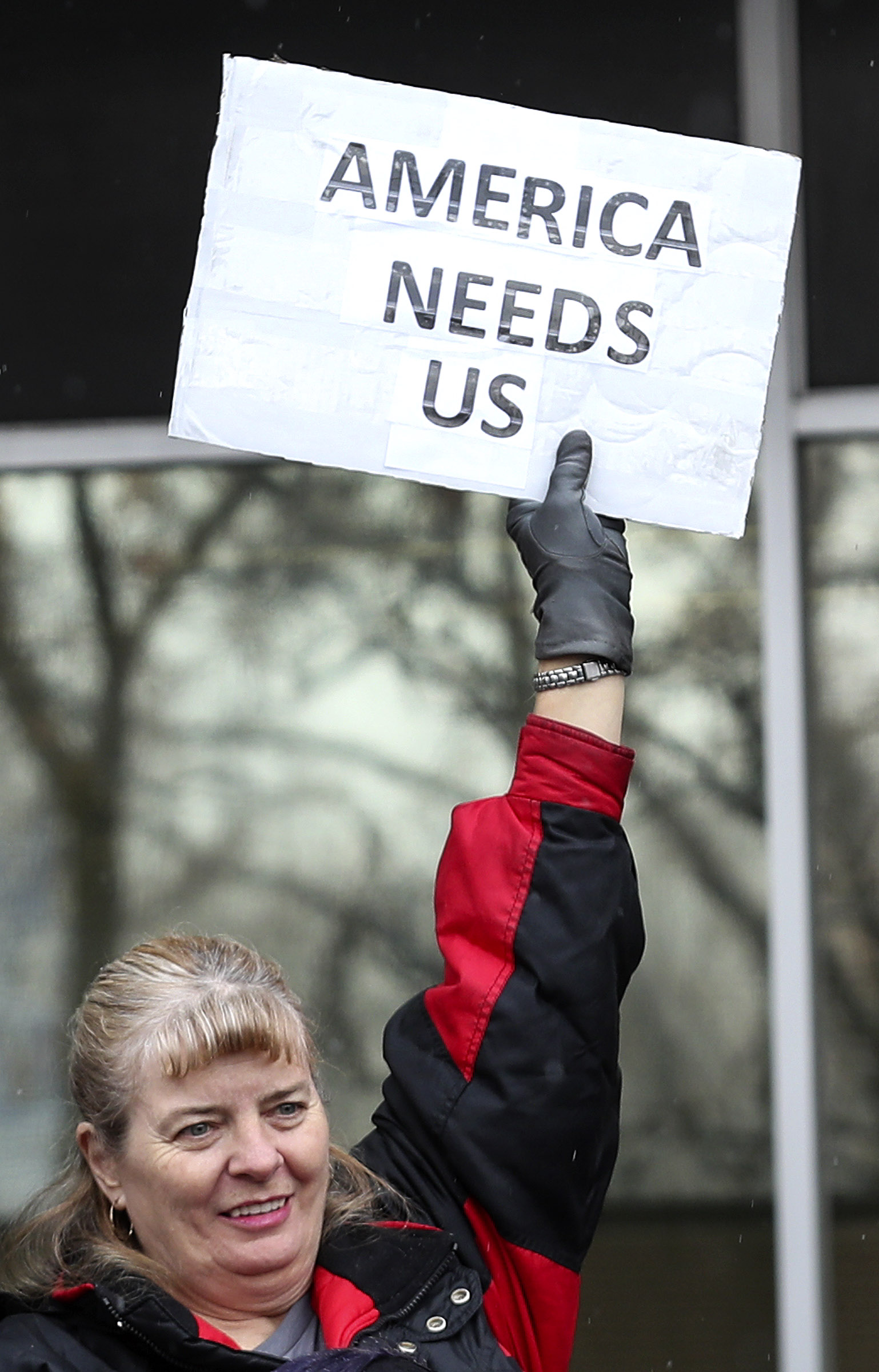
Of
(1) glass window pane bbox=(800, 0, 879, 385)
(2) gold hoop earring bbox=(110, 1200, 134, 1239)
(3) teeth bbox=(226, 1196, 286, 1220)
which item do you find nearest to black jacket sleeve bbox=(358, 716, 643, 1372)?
(3) teeth bbox=(226, 1196, 286, 1220)

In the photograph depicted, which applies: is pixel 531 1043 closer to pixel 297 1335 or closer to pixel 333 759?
pixel 297 1335

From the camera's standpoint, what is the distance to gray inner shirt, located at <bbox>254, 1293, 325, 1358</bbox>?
181cm

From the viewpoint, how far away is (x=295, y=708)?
392 cm

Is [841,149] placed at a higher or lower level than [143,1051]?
higher

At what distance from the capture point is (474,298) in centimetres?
197

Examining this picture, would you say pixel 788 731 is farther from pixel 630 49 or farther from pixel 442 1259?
pixel 442 1259

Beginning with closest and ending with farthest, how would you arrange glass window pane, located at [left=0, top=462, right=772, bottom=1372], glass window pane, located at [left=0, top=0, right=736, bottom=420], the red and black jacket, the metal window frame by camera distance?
the red and black jacket
the metal window frame
glass window pane, located at [left=0, top=462, right=772, bottom=1372]
glass window pane, located at [left=0, top=0, right=736, bottom=420]

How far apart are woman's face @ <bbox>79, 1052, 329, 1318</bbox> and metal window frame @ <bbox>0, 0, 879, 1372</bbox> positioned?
78.0 inches

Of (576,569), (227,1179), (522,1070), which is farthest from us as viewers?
(576,569)

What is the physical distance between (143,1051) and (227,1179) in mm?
165

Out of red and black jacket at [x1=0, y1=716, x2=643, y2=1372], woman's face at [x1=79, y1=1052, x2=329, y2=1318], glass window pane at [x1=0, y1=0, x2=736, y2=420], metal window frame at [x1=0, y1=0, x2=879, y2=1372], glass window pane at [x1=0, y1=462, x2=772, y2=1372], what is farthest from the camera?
glass window pane at [x1=0, y1=0, x2=736, y2=420]

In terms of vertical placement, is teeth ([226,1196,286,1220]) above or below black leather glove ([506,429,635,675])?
below

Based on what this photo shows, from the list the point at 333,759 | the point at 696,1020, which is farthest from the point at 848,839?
the point at 333,759

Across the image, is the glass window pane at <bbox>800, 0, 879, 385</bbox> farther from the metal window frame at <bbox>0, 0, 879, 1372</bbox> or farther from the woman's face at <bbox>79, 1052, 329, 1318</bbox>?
the woman's face at <bbox>79, 1052, 329, 1318</bbox>
